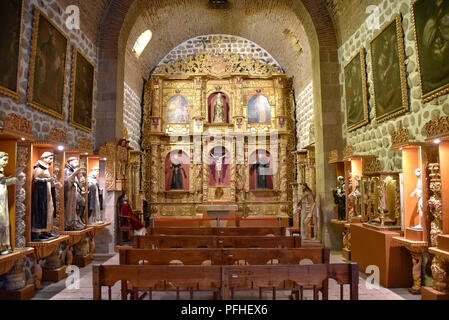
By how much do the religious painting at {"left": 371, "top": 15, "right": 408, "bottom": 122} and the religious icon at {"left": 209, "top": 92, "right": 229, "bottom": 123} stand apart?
7.80 m

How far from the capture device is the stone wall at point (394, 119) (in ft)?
17.3

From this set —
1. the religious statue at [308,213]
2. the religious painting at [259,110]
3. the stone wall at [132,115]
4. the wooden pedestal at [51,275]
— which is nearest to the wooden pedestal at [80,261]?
the wooden pedestal at [51,275]

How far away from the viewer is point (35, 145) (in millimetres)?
5461

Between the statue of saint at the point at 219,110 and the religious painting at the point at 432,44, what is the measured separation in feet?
30.4

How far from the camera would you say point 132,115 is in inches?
491

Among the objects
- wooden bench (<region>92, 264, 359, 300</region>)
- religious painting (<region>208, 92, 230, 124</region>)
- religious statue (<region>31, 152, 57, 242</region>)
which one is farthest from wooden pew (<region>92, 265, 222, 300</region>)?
religious painting (<region>208, 92, 230, 124</region>)

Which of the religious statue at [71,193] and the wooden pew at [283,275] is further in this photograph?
the religious statue at [71,193]

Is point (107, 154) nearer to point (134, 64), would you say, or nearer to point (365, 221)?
point (134, 64)

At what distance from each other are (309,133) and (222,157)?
4.08 meters

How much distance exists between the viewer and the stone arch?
28.4 feet

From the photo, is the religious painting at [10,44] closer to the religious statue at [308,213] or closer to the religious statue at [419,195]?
the religious statue at [419,195]

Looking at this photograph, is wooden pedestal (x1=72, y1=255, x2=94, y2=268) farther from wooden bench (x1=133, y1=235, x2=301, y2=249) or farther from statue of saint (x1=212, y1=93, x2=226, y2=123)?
statue of saint (x1=212, y1=93, x2=226, y2=123)

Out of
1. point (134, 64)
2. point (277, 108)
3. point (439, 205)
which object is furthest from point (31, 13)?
point (277, 108)

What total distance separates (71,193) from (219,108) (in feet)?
28.5
